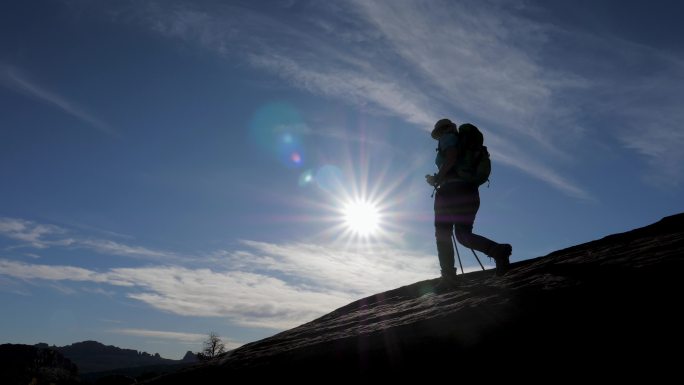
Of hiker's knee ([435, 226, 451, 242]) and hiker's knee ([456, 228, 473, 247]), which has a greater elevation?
hiker's knee ([435, 226, 451, 242])

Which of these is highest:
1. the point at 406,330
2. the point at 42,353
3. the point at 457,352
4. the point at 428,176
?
the point at 42,353

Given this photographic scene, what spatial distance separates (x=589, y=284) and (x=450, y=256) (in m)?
3.70

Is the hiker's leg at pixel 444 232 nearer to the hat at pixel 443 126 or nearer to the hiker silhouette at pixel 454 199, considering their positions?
the hiker silhouette at pixel 454 199

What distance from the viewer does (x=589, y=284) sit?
16.1 ft

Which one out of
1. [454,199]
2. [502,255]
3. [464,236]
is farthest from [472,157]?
[502,255]

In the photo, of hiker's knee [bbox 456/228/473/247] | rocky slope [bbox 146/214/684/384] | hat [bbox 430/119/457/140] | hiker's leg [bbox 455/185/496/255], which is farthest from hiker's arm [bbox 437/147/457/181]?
rocky slope [bbox 146/214/684/384]

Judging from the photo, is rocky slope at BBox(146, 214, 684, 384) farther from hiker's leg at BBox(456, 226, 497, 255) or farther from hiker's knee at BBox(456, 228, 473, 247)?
hiker's knee at BBox(456, 228, 473, 247)

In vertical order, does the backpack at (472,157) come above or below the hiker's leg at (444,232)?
above

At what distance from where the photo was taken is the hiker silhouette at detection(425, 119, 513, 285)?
7.81 m

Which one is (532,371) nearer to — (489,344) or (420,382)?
(489,344)

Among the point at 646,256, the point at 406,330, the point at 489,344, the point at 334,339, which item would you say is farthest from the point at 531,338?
the point at 334,339

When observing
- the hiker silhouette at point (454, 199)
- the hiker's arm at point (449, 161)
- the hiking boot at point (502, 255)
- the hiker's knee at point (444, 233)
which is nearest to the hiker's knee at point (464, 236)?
the hiker silhouette at point (454, 199)

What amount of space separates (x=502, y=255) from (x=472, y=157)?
1785mm

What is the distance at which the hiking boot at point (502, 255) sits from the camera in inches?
291
